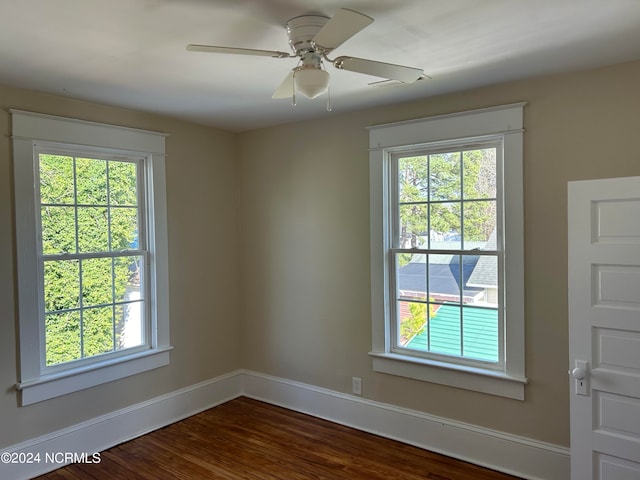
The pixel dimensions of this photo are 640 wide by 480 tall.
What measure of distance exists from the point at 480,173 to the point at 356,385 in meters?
1.85

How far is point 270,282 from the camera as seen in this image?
3.94m

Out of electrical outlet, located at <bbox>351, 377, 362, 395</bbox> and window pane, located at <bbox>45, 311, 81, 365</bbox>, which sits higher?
window pane, located at <bbox>45, 311, 81, 365</bbox>

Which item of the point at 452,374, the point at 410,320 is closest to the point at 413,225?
the point at 410,320

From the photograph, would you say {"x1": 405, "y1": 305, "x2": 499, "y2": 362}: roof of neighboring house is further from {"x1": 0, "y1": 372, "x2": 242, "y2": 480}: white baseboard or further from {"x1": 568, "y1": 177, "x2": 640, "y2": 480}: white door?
{"x1": 0, "y1": 372, "x2": 242, "y2": 480}: white baseboard

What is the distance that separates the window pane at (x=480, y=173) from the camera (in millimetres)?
2865

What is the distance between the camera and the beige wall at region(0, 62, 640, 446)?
2.58m

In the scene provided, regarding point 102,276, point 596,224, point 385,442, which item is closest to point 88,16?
point 102,276

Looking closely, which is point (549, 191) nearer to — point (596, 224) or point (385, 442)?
point (596, 224)

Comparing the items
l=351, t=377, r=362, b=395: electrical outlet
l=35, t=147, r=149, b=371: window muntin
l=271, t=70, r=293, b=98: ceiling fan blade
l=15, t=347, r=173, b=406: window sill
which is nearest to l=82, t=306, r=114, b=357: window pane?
l=35, t=147, r=149, b=371: window muntin

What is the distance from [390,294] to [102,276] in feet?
6.99

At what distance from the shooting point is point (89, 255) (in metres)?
3.09

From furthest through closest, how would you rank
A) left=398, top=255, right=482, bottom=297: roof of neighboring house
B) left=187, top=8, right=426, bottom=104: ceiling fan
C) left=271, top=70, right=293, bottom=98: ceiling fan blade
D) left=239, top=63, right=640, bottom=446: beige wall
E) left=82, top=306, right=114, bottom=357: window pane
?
left=82, top=306, right=114, bottom=357: window pane
left=398, top=255, right=482, bottom=297: roof of neighboring house
left=239, top=63, right=640, bottom=446: beige wall
left=271, top=70, right=293, bottom=98: ceiling fan blade
left=187, top=8, right=426, bottom=104: ceiling fan

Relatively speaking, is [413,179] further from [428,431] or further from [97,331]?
[97,331]

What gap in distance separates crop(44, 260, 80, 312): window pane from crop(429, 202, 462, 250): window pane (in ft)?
8.25
